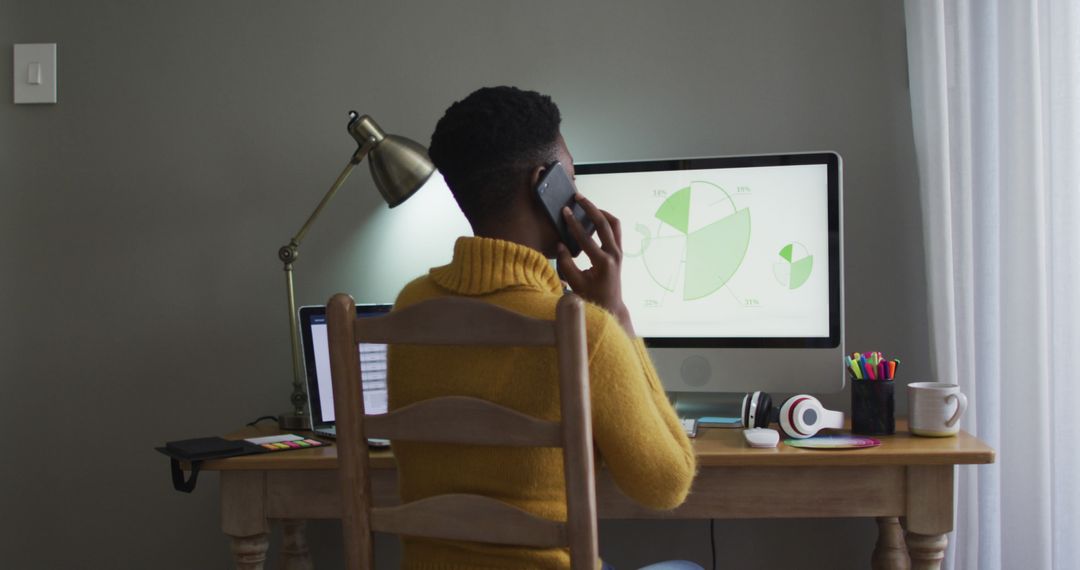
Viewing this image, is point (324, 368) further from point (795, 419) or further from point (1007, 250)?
point (1007, 250)

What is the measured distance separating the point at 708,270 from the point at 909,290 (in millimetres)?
462

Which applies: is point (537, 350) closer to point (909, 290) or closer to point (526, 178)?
point (526, 178)

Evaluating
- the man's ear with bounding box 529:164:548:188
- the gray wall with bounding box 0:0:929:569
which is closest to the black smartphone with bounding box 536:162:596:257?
the man's ear with bounding box 529:164:548:188

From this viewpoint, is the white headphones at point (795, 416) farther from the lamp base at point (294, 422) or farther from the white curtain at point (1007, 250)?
the lamp base at point (294, 422)

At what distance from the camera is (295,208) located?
2.11m

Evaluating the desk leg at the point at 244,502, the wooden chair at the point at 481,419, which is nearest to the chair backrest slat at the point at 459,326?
the wooden chair at the point at 481,419

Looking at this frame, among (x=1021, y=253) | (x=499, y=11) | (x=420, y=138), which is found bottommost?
(x=1021, y=253)

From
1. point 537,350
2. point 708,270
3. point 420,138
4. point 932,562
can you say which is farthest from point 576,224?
point 420,138

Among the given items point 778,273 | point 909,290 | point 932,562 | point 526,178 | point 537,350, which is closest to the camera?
point 537,350

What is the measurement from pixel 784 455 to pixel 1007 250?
23.5 inches

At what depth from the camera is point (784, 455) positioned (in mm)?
1477

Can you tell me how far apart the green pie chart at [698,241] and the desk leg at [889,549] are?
0.55 metres

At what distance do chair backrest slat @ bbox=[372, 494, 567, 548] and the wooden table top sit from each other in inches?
19.3

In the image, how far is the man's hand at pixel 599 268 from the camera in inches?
47.6
